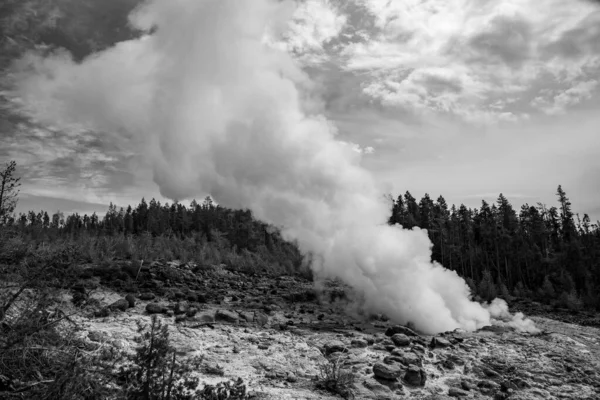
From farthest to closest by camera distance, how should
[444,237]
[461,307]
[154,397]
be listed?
[444,237] → [461,307] → [154,397]

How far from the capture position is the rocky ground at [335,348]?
10039 millimetres

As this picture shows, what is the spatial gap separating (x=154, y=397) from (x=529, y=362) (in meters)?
12.7

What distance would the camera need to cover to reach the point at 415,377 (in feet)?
33.9

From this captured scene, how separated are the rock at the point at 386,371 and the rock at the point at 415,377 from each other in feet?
0.82

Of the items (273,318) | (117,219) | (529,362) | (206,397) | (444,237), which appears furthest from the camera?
(117,219)

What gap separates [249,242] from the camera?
6556cm

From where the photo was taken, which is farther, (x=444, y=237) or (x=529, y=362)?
(x=444, y=237)

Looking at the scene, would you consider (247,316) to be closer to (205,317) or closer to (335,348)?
(205,317)

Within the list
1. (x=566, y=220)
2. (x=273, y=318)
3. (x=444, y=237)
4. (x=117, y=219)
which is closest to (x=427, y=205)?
(x=444, y=237)

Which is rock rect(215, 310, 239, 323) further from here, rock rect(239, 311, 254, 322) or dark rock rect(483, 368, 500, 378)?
dark rock rect(483, 368, 500, 378)

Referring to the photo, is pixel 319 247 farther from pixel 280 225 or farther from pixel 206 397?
pixel 206 397

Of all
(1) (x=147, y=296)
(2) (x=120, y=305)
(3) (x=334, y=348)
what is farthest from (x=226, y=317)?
(3) (x=334, y=348)

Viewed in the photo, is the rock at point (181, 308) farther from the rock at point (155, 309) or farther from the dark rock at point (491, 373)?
the dark rock at point (491, 373)

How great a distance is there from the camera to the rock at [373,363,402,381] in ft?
33.4
